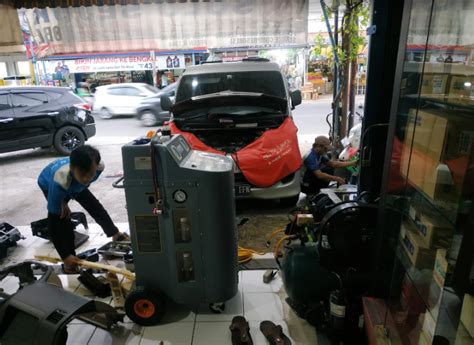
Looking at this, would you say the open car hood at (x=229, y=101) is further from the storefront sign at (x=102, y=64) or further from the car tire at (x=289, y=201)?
the storefront sign at (x=102, y=64)

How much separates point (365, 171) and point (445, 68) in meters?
1.23

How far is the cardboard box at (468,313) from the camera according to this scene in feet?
4.25

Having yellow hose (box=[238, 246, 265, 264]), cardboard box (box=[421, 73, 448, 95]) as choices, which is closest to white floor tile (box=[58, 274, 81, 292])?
yellow hose (box=[238, 246, 265, 264])

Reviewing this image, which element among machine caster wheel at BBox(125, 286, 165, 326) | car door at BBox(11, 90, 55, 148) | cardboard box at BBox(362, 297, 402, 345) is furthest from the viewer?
car door at BBox(11, 90, 55, 148)

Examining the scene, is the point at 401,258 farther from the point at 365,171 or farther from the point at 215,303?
the point at 215,303

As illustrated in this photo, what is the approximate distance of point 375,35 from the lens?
253 centimetres

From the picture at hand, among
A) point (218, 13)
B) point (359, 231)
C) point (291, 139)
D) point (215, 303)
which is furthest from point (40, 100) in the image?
point (359, 231)

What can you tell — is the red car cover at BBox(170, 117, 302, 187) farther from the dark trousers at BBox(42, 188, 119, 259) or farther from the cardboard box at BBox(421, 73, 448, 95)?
the cardboard box at BBox(421, 73, 448, 95)

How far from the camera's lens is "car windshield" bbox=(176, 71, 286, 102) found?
4.91 metres

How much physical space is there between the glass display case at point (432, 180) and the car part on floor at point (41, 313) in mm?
1870

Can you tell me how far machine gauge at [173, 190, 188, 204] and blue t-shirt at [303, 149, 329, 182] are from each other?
2393 mm

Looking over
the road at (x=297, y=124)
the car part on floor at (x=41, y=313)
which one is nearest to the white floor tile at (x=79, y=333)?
the car part on floor at (x=41, y=313)

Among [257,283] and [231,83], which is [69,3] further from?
[257,283]

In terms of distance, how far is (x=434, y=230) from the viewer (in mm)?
1590
